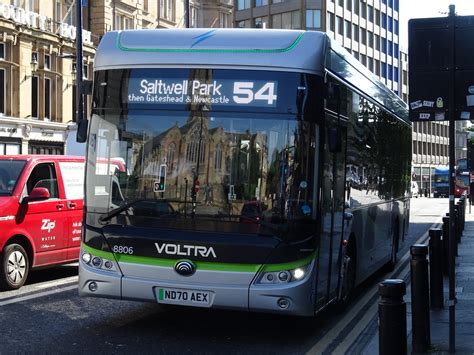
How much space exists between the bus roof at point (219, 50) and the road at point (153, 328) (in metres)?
2.67

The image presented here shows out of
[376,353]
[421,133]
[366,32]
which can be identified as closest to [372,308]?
[376,353]

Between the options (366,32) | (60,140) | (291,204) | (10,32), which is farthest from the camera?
(366,32)

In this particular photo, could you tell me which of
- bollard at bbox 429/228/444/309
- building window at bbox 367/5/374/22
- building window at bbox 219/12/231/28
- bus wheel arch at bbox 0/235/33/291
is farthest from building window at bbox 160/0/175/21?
building window at bbox 367/5/374/22

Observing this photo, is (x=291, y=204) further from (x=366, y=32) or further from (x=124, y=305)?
(x=366, y=32)

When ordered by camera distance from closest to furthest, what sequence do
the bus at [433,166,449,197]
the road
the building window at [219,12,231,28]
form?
the road
the building window at [219,12,231,28]
the bus at [433,166,449,197]

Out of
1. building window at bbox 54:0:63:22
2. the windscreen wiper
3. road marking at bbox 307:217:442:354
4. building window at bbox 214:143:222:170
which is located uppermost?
building window at bbox 54:0:63:22

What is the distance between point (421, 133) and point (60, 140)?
8115 centimetres

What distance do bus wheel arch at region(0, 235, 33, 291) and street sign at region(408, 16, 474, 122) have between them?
5.78 meters

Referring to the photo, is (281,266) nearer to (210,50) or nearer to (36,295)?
(210,50)

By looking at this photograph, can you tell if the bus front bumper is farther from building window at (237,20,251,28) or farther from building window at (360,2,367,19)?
building window at (360,2,367,19)

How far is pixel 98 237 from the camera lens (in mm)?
6672

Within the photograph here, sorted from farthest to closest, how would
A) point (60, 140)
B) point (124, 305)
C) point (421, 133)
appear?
point (421, 133) → point (60, 140) → point (124, 305)

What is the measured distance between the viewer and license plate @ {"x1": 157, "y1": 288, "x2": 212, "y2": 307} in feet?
20.7

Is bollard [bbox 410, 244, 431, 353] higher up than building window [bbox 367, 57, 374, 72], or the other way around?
building window [bbox 367, 57, 374, 72]
